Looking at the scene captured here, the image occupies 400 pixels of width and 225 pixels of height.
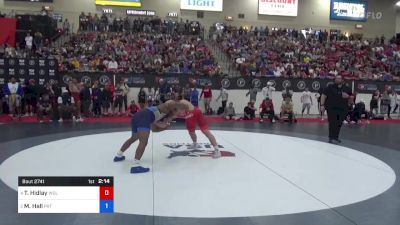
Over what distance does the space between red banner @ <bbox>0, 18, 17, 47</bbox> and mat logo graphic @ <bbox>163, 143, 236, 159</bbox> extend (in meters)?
13.8

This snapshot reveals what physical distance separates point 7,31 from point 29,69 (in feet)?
15.2

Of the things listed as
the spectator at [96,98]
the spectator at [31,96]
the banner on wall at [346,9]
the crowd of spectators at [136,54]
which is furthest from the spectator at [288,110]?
the banner on wall at [346,9]

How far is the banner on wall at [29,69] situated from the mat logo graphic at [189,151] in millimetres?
8819

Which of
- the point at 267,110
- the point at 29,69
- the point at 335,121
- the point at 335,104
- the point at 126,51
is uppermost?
the point at 126,51

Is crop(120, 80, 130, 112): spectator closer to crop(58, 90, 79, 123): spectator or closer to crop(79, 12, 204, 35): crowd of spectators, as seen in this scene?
crop(58, 90, 79, 123): spectator

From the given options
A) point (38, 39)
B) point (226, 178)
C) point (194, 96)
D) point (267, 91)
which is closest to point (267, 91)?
point (267, 91)

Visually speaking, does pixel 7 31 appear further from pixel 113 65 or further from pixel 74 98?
pixel 74 98

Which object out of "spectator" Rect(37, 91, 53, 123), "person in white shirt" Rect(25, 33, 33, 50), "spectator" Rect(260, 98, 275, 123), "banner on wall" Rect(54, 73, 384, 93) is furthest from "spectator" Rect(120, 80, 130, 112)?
"person in white shirt" Rect(25, 33, 33, 50)

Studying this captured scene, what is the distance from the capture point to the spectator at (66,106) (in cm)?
1252

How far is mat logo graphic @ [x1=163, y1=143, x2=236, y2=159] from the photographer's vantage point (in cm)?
675

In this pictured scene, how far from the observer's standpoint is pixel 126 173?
536 centimetres

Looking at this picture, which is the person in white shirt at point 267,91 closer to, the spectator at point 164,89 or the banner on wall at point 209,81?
the banner on wall at point 209,81

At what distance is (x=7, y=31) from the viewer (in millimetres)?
18141
